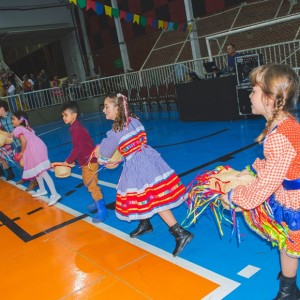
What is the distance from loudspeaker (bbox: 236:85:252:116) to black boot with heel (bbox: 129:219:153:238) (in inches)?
209

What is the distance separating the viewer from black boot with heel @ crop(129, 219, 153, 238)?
3301mm

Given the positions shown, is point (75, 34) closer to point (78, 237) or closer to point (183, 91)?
point (183, 91)

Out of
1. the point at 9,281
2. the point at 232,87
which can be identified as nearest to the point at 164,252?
the point at 9,281

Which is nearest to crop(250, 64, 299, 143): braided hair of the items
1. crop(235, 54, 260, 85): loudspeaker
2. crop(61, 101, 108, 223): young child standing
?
crop(61, 101, 108, 223): young child standing

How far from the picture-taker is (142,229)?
131 inches

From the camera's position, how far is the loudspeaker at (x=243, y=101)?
789 cm

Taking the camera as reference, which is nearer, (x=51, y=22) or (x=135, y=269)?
(x=135, y=269)

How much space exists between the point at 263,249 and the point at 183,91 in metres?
6.98

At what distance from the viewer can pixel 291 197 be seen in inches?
71.3

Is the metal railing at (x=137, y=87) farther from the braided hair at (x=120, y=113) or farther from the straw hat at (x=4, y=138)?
the braided hair at (x=120, y=113)

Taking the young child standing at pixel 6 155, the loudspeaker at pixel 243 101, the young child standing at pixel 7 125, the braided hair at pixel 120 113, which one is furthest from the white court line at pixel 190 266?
the loudspeaker at pixel 243 101

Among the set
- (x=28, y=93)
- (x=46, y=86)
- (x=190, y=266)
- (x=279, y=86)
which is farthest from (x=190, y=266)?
(x=46, y=86)

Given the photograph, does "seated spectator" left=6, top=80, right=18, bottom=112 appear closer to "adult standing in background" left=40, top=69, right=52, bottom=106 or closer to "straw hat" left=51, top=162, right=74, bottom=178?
"adult standing in background" left=40, top=69, right=52, bottom=106

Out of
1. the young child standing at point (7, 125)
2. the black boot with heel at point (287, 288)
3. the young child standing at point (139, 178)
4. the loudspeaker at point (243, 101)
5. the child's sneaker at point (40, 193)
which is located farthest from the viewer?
the loudspeaker at point (243, 101)
